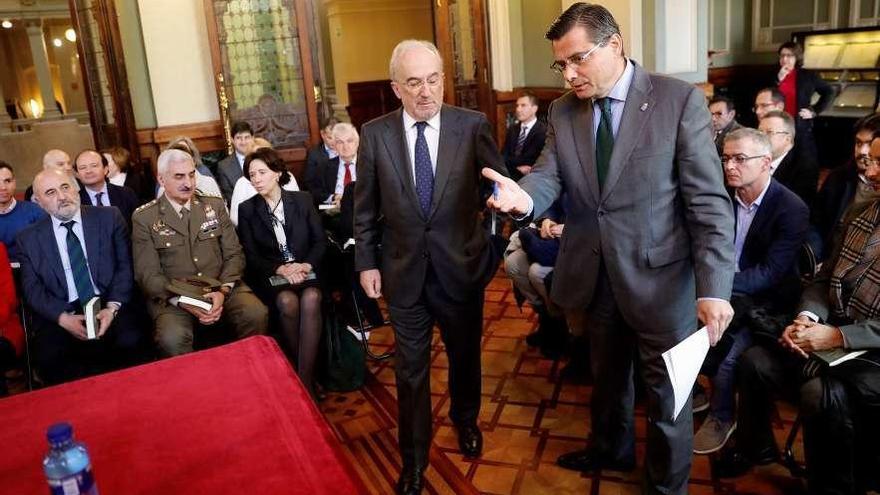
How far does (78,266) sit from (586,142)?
267 cm

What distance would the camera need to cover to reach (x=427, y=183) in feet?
9.00

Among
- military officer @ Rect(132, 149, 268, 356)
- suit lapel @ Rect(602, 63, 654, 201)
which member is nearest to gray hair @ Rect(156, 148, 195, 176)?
military officer @ Rect(132, 149, 268, 356)

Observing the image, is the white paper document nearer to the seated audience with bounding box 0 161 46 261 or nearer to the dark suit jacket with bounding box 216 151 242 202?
the seated audience with bounding box 0 161 46 261

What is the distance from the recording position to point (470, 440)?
3.10 metres

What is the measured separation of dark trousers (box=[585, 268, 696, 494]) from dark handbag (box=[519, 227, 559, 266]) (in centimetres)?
92

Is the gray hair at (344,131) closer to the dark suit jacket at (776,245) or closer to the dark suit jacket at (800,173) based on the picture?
the dark suit jacket at (800,173)

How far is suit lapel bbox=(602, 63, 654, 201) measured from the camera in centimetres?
220

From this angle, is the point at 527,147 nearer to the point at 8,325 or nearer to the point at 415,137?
the point at 415,137

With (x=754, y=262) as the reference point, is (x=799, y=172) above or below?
above

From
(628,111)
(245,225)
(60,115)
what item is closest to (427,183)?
(628,111)

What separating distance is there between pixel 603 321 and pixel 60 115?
17289 millimetres

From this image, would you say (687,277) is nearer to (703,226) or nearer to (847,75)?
(703,226)

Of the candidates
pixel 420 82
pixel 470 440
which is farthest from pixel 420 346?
pixel 420 82

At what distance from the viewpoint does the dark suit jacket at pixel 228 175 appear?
5598mm
